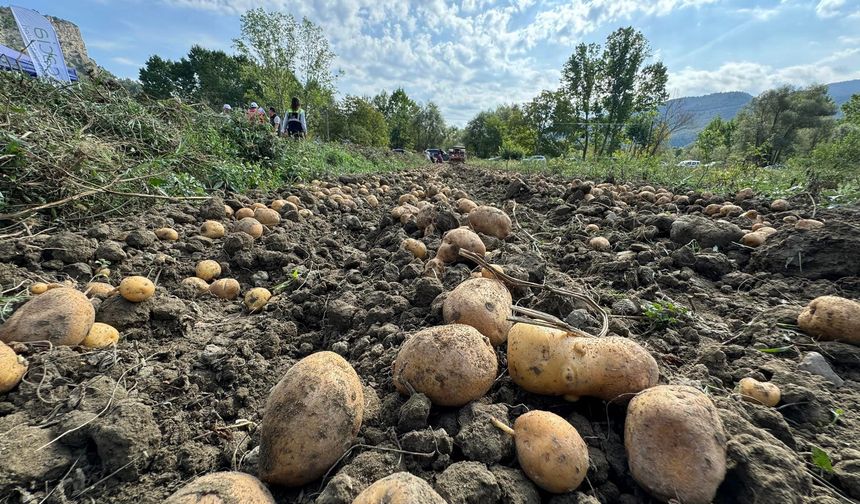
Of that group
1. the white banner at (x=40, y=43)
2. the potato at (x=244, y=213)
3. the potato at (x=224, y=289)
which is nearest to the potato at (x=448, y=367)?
the potato at (x=224, y=289)

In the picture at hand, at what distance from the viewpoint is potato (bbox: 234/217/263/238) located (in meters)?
3.39

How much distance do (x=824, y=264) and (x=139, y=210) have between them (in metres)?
5.85

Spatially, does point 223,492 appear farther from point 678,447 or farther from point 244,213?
point 244,213

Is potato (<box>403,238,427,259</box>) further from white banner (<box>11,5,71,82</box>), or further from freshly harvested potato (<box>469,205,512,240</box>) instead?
white banner (<box>11,5,71,82</box>)

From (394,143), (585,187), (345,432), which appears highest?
(394,143)

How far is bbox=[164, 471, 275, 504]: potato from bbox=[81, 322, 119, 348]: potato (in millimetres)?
1182

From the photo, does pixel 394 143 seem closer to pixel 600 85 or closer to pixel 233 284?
pixel 600 85

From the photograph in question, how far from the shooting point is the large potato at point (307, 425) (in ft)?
3.67

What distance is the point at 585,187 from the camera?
17.6 feet

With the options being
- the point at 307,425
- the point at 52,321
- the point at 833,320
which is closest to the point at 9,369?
the point at 52,321

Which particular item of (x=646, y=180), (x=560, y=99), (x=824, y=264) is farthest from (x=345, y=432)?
(x=560, y=99)

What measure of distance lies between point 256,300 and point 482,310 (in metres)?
1.67

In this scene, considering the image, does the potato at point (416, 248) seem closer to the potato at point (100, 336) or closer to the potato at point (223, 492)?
the potato at point (100, 336)

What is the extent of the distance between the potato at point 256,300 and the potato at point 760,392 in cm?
267
